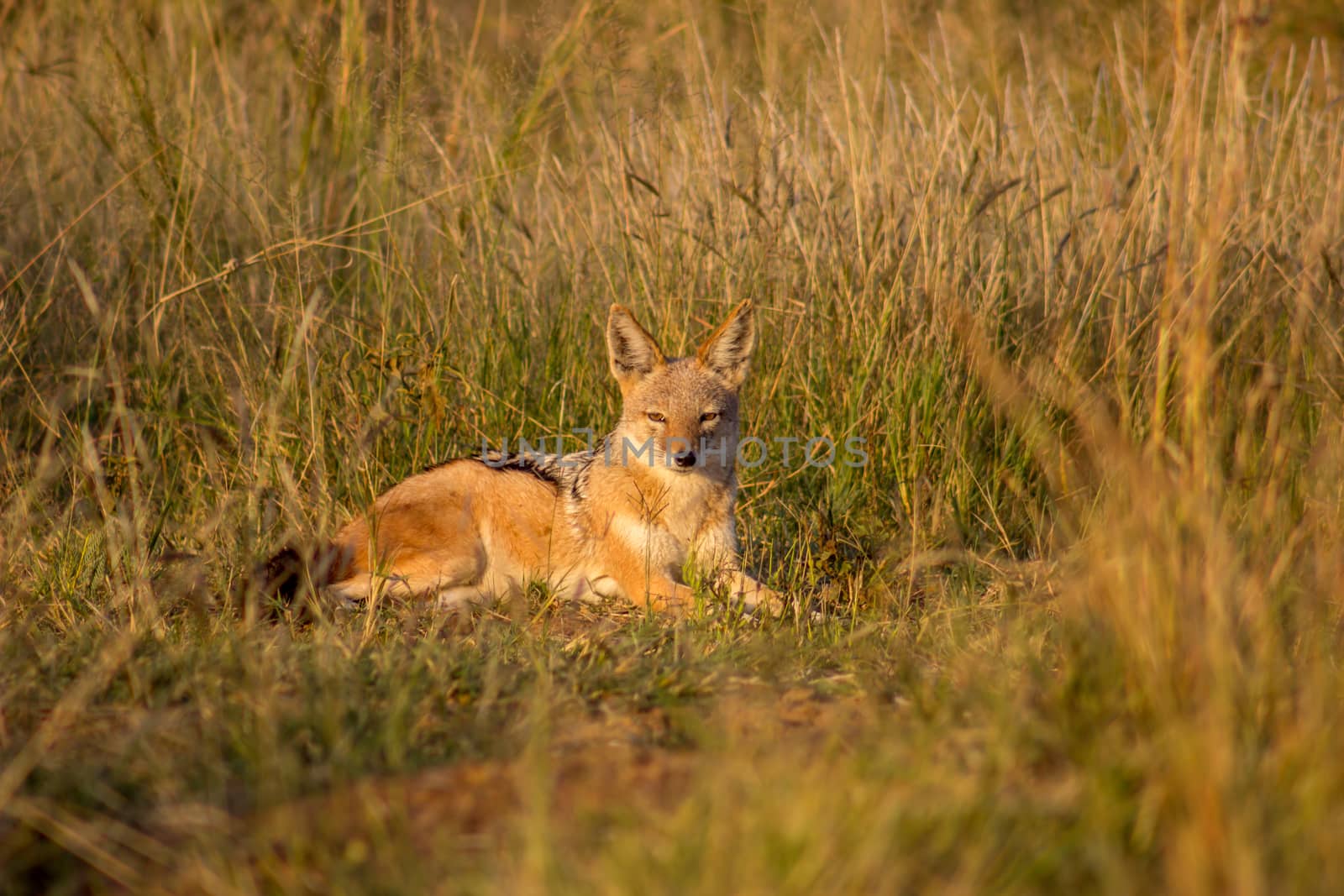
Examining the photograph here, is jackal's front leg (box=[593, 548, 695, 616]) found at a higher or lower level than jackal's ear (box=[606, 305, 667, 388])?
lower

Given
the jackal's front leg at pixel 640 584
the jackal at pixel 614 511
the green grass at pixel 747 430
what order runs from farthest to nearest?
the jackal at pixel 614 511, the jackal's front leg at pixel 640 584, the green grass at pixel 747 430

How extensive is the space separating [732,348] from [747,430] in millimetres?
723

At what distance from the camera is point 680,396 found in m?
5.33

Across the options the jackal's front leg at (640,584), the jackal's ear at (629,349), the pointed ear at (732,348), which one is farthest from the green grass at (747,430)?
the jackal's ear at (629,349)

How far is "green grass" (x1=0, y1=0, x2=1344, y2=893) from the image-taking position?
2.30m

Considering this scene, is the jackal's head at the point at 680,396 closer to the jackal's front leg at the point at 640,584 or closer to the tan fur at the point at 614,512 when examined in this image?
the tan fur at the point at 614,512

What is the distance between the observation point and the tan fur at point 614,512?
5.21 m

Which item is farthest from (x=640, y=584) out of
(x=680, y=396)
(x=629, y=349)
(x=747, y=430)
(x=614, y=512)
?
(x=747, y=430)

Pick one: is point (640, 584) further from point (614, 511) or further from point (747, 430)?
point (747, 430)

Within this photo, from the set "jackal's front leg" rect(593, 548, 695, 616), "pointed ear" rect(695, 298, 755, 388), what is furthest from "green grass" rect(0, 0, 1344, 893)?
"pointed ear" rect(695, 298, 755, 388)

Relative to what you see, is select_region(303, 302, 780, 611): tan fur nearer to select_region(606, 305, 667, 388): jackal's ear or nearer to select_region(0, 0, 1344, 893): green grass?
select_region(606, 305, 667, 388): jackal's ear

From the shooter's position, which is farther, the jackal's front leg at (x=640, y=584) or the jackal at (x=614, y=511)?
the jackal at (x=614, y=511)

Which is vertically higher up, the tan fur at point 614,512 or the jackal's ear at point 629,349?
the jackal's ear at point 629,349

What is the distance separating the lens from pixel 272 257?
221 inches
